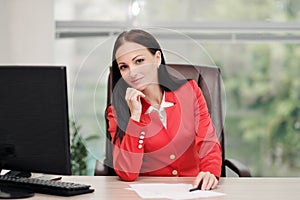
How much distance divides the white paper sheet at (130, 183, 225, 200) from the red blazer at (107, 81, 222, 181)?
13 cm

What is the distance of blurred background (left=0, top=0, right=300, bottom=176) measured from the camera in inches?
147

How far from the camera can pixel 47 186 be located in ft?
6.22

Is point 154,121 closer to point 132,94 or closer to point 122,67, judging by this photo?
point 132,94

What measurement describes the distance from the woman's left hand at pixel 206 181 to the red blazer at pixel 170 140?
0.36ft

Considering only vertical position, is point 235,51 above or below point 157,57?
below

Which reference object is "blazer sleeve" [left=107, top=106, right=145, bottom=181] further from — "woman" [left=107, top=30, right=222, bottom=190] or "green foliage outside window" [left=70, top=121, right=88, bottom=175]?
"green foliage outside window" [left=70, top=121, right=88, bottom=175]

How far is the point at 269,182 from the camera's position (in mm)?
2135

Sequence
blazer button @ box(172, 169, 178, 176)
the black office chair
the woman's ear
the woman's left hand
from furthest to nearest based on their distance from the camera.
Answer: the black office chair
blazer button @ box(172, 169, 178, 176)
the woman's ear
the woman's left hand

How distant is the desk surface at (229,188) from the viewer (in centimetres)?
188

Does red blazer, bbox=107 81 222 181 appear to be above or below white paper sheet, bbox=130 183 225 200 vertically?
above

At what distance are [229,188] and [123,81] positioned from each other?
515mm

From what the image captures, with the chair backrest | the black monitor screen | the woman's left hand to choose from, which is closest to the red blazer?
the woman's left hand

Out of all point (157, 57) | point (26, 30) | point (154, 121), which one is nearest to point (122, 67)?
point (157, 57)

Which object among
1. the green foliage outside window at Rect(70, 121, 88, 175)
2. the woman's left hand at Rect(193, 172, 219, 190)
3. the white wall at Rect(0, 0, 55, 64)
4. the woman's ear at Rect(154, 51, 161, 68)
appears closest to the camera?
the woman's left hand at Rect(193, 172, 219, 190)
